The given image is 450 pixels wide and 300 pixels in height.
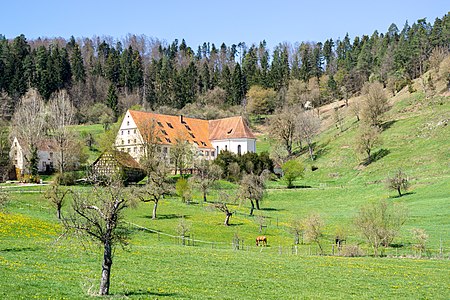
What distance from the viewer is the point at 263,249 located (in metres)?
41.6

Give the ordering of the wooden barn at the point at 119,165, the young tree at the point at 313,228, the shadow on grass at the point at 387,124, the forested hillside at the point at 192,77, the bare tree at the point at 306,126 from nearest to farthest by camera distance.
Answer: the young tree at the point at 313,228 → the wooden barn at the point at 119,165 → the shadow on grass at the point at 387,124 → the bare tree at the point at 306,126 → the forested hillside at the point at 192,77

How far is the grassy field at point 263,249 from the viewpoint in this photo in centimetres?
2022

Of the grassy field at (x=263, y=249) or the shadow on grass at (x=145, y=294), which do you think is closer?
the shadow on grass at (x=145, y=294)

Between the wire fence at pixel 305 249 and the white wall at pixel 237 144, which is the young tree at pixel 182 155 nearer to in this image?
the white wall at pixel 237 144

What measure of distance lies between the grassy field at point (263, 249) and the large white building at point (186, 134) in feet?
72.2

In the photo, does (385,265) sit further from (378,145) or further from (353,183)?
(378,145)

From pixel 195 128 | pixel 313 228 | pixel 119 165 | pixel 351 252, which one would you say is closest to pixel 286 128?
pixel 195 128

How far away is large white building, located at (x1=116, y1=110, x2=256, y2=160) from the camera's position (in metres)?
103

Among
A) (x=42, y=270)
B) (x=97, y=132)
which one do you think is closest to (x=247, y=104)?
(x=97, y=132)

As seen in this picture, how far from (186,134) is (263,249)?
71.2m

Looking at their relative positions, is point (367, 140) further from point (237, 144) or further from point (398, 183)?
point (237, 144)

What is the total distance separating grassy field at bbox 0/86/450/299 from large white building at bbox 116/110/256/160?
2201cm

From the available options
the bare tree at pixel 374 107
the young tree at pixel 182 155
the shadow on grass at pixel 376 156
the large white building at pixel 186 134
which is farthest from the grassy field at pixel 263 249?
the large white building at pixel 186 134

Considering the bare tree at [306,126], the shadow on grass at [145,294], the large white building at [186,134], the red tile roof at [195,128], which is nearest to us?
the shadow on grass at [145,294]
